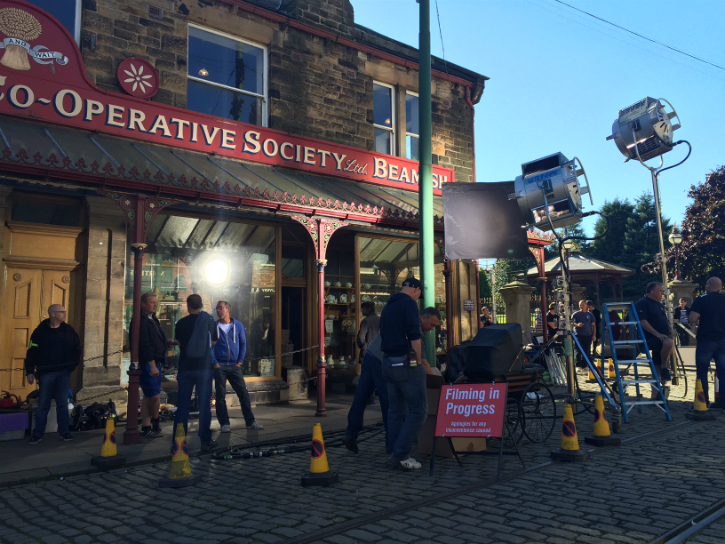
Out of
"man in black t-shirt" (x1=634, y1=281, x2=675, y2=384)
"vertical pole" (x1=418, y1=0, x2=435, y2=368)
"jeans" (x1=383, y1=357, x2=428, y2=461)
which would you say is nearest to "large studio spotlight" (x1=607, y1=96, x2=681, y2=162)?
"man in black t-shirt" (x1=634, y1=281, x2=675, y2=384)

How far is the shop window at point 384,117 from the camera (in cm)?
1367

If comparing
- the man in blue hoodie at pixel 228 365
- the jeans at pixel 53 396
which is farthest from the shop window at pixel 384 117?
the jeans at pixel 53 396

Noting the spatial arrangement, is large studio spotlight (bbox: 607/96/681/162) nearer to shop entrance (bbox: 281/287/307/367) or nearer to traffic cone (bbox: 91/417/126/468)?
shop entrance (bbox: 281/287/307/367)

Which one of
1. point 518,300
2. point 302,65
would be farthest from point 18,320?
point 518,300

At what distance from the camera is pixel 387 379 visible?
5.84 m

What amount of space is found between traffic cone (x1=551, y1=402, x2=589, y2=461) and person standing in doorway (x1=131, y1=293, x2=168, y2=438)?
5072 mm

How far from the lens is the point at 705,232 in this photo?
31516 millimetres

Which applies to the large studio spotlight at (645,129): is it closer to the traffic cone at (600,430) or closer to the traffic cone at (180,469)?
the traffic cone at (600,430)

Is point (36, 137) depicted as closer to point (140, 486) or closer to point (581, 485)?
point (140, 486)

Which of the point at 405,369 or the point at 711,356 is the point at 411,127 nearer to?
the point at 711,356

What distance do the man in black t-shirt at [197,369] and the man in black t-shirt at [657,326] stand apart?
20.9ft

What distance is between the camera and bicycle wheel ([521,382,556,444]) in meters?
6.81

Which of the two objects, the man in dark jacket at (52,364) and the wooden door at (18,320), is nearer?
the man in dark jacket at (52,364)

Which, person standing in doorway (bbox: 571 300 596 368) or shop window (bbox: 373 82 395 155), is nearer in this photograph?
A: person standing in doorway (bbox: 571 300 596 368)
